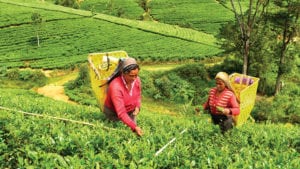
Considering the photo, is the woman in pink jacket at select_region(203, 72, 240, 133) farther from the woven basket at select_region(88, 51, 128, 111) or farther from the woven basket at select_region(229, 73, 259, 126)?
the woven basket at select_region(88, 51, 128, 111)

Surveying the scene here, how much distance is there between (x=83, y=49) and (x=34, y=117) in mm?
40567

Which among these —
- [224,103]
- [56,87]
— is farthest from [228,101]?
[56,87]

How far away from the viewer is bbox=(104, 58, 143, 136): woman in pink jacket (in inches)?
272

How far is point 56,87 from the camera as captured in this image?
3384 cm

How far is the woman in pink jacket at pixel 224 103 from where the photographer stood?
25.1 feet

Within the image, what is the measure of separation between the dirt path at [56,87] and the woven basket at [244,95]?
2007 centimetres

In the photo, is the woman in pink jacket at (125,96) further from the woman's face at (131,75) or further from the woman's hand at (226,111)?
the woman's hand at (226,111)

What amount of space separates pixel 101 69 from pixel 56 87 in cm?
2507

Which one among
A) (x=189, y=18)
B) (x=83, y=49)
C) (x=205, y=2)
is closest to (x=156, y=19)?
(x=189, y=18)

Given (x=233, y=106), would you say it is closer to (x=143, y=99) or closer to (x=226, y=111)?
(x=226, y=111)

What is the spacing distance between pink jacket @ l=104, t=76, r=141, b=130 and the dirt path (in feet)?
73.4

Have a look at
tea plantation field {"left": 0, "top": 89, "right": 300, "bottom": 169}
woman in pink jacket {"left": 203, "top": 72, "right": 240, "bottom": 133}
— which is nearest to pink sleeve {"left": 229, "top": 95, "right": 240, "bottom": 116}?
woman in pink jacket {"left": 203, "top": 72, "right": 240, "bottom": 133}

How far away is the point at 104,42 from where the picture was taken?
50156mm

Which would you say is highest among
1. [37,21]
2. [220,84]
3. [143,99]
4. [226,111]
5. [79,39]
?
[220,84]
